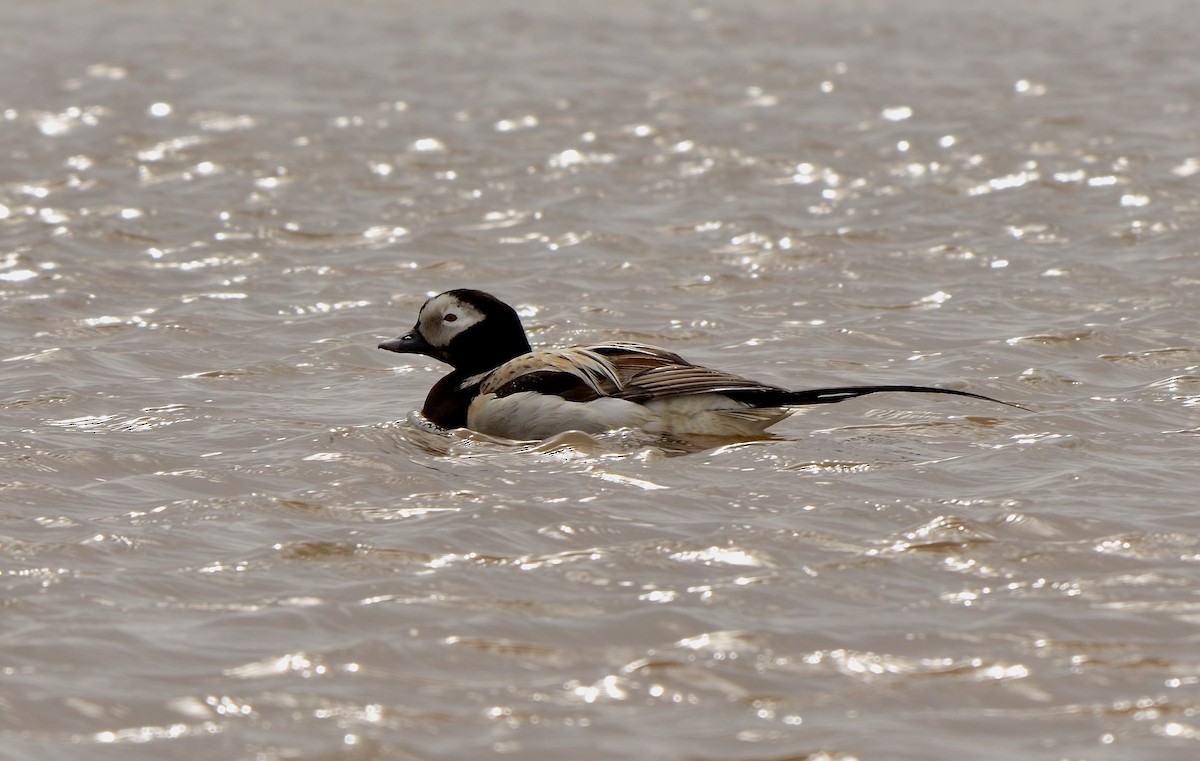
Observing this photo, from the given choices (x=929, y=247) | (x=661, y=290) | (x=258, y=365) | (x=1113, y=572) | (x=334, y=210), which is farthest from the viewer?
(x=334, y=210)

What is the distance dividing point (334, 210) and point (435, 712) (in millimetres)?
9155

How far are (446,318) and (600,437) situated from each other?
47.6 inches

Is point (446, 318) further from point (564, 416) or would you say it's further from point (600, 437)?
point (600, 437)

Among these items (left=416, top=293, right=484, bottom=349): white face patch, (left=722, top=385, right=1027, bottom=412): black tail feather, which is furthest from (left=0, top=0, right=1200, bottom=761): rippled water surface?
(left=416, top=293, right=484, bottom=349): white face patch

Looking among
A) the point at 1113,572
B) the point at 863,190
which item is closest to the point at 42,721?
the point at 1113,572

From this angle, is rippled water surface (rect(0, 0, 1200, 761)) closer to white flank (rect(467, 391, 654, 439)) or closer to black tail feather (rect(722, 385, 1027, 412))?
white flank (rect(467, 391, 654, 439))

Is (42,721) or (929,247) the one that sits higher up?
(929,247)

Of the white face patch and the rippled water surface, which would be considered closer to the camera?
the rippled water surface

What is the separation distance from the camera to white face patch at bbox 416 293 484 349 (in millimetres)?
8602

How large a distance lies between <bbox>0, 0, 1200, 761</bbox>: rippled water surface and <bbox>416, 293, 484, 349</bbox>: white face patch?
393 millimetres

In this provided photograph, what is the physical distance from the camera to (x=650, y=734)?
4688mm

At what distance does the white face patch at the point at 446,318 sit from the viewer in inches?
339

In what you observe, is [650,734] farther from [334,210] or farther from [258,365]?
[334,210]

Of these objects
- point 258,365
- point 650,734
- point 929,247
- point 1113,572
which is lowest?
point 650,734
